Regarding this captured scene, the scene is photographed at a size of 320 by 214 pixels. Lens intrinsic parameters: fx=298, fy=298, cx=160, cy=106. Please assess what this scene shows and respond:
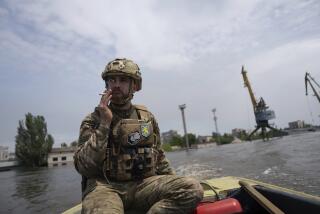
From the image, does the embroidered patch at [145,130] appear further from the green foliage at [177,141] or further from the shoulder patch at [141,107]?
the green foliage at [177,141]

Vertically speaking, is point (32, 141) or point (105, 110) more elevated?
point (32, 141)

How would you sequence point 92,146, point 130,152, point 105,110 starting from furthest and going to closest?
point 130,152
point 105,110
point 92,146

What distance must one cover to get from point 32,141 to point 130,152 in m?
74.0

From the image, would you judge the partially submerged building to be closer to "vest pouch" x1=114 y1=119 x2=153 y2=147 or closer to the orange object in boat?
"vest pouch" x1=114 y1=119 x2=153 y2=147

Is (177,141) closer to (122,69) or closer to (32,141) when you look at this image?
(32,141)

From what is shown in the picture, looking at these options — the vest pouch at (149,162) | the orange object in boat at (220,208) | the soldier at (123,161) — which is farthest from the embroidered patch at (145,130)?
the orange object in boat at (220,208)

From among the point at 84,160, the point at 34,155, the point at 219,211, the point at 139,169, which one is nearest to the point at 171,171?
the point at 139,169

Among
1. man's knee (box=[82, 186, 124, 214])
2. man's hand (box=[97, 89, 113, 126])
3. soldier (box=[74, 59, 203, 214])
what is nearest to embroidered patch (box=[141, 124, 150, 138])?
soldier (box=[74, 59, 203, 214])

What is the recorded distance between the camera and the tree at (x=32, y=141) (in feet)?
228

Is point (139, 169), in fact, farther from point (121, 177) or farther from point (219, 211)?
point (219, 211)

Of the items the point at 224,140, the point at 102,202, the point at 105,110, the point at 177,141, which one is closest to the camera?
the point at 102,202

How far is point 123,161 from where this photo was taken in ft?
9.49

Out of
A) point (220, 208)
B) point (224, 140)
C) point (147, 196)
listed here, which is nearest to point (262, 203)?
point (220, 208)

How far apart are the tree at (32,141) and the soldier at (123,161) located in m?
72.3
